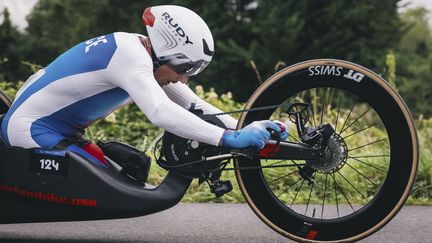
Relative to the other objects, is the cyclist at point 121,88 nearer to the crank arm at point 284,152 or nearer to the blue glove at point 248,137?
the blue glove at point 248,137

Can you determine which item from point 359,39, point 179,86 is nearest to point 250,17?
point 359,39

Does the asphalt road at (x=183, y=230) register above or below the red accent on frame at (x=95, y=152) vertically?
below

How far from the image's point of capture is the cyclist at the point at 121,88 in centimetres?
334

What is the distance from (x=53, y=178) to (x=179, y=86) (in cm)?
82

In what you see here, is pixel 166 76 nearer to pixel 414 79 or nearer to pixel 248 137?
pixel 248 137

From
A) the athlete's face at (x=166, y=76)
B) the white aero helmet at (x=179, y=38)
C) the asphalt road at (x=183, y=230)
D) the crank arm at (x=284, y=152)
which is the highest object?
the white aero helmet at (x=179, y=38)

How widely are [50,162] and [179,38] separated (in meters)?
0.87

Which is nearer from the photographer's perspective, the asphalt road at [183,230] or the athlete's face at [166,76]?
the athlete's face at [166,76]

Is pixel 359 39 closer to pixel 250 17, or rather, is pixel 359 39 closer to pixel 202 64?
pixel 250 17

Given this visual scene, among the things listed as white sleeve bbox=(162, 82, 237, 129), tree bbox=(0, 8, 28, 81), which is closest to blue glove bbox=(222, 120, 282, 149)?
white sleeve bbox=(162, 82, 237, 129)

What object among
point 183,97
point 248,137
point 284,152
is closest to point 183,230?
point 183,97

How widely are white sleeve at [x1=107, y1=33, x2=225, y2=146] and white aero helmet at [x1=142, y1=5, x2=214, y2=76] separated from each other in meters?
0.15

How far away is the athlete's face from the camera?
3.56 metres

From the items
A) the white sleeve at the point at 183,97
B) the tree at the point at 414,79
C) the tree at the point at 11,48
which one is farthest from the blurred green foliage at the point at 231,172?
the tree at the point at 11,48
